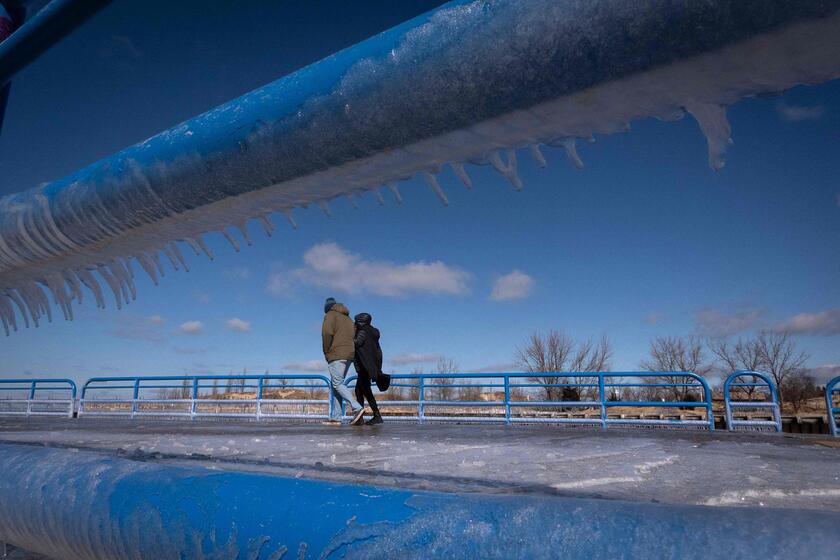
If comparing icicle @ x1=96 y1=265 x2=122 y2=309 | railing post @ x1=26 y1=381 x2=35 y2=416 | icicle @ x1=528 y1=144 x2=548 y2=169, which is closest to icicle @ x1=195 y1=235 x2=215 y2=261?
icicle @ x1=96 y1=265 x2=122 y2=309

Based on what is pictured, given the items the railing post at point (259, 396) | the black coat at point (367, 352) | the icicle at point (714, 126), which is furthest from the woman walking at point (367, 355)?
the icicle at point (714, 126)

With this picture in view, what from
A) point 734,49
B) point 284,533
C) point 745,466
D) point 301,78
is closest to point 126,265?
point 301,78

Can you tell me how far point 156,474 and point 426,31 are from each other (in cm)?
69

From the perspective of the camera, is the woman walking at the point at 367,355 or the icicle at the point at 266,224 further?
the woman walking at the point at 367,355

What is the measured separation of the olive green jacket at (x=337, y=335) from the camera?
7.23m

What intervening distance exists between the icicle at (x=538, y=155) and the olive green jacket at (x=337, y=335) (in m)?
6.68

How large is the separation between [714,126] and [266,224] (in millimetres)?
696

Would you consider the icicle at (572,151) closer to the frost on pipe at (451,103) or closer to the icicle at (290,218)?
the frost on pipe at (451,103)

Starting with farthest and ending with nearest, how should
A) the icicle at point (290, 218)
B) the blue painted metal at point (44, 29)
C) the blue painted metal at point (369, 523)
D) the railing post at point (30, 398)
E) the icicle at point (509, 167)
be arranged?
1. the railing post at point (30, 398)
2. the blue painted metal at point (44, 29)
3. the icicle at point (290, 218)
4. the icicle at point (509, 167)
5. the blue painted metal at point (369, 523)

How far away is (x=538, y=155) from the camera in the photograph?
0.67 meters

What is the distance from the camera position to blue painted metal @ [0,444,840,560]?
0.44m

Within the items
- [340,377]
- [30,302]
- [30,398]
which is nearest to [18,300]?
[30,302]

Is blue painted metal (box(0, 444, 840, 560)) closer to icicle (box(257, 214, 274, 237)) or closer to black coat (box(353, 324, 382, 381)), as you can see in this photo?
icicle (box(257, 214, 274, 237))

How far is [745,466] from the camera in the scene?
300 cm
